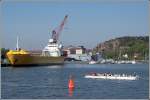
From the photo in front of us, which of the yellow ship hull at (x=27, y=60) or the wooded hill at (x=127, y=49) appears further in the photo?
the wooded hill at (x=127, y=49)

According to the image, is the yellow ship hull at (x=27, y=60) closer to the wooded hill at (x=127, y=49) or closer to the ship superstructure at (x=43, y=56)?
the ship superstructure at (x=43, y=56)

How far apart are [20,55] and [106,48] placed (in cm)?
6214

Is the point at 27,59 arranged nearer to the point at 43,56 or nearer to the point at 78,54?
the point at 43,56

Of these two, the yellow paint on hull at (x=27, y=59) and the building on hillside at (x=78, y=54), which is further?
the building on hillside at (x=78, y=54)

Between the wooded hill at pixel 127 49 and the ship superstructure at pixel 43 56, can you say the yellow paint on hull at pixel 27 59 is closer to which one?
the ship superstructure at pixel 43 56

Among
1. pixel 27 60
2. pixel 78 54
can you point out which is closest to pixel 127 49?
pixel 78 54

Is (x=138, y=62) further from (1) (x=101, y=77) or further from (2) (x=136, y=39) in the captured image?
(1) (x=101, y=77)

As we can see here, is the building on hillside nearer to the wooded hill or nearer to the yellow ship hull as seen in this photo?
the wooded hill

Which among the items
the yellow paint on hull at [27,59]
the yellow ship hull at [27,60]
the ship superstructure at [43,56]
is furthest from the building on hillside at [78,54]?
the yellow paint on hull at [27,59]

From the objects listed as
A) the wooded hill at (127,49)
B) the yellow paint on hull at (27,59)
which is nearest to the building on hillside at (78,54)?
the wooded hill at (127,49)

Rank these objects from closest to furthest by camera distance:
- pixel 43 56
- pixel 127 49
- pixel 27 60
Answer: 1. pixel 27 60
2. pixel 43 56
3. pixel 127 49

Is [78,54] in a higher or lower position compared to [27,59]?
lower

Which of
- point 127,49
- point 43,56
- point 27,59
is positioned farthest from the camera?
point 127,49

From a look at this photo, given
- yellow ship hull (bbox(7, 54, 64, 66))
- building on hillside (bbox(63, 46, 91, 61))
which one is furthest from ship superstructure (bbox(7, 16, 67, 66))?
building on hillside (bbox(63, 46, 91, 61))
